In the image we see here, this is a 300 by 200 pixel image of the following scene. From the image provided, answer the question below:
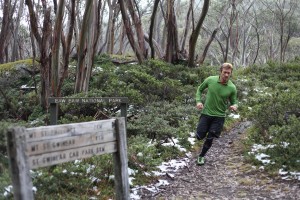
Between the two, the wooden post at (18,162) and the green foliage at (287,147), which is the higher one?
the wooden post at (18,162)

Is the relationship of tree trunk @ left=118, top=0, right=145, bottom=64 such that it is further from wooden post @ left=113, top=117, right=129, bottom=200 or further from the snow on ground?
wooden post @ left=113, top=117, right=129, bottom=200

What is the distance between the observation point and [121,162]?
154 inches

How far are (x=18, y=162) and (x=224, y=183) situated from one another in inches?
152

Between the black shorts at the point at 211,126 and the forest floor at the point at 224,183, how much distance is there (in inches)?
27.1

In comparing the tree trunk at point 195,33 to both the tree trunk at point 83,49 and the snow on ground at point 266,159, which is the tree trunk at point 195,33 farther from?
the snow on ground at point 266,159

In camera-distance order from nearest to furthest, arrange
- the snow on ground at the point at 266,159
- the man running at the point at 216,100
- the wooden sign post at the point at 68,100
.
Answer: the snow on ground at the point at 266,159 → the wooden sign post at the point at 68,100 → the man running at the point at 216,100

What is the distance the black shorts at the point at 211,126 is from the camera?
6336 mm

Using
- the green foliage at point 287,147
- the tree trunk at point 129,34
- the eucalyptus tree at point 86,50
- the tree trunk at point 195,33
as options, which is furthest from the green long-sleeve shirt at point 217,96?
the tree trunk at point 129,34

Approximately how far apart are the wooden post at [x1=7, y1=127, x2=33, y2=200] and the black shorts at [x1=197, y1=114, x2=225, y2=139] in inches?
159

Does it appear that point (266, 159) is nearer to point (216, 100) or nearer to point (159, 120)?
point (216, 100)

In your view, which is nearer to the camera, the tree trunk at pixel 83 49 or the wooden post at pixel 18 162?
the wooden post at pixel 18 162

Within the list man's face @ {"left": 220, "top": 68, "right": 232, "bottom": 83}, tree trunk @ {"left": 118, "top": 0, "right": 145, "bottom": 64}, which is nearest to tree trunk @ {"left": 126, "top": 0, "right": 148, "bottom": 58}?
tree trunk @ {"left": 118, "top": 0, "right": 145, "bottom": 64}

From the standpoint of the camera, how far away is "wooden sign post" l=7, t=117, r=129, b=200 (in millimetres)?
2869

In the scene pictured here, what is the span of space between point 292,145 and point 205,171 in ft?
5.18
